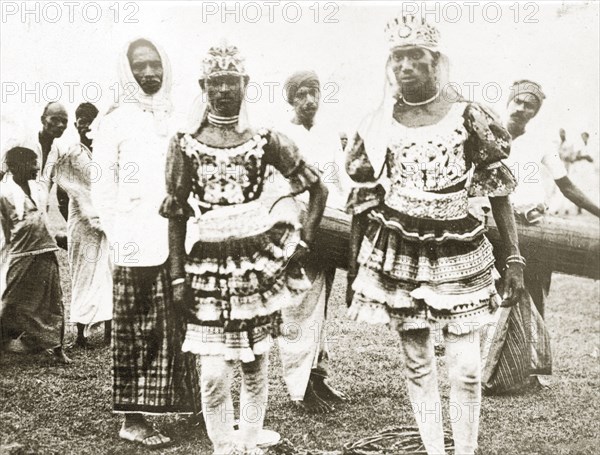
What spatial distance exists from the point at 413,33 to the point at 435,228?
1.05 m

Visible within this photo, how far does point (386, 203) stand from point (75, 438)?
2.23 meters

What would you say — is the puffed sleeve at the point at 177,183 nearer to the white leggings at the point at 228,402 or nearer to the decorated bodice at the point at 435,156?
the white leggings at the point at 228,402

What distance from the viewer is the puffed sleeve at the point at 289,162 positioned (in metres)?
3.85

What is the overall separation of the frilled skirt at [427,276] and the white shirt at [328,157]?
384mm

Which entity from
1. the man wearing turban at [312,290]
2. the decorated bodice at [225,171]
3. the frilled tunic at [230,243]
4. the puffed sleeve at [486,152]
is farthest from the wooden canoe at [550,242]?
the decorated bodice at [225,171]

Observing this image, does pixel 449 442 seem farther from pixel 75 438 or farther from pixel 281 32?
pixel 281 32

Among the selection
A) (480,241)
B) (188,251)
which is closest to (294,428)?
(188,251)

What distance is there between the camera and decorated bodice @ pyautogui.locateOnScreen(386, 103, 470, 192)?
150 inches

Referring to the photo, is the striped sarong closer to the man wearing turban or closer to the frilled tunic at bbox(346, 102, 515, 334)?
the man wearing turban

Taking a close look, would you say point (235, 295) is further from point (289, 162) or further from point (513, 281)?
point (513, 281)

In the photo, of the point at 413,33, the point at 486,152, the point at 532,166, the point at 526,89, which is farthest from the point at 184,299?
the point at 526,89

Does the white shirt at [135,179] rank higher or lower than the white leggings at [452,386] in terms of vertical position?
higher

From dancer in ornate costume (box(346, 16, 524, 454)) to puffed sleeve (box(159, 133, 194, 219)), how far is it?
2.95 ft

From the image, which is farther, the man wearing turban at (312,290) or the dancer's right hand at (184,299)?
the man wearing turban at (312,290)
